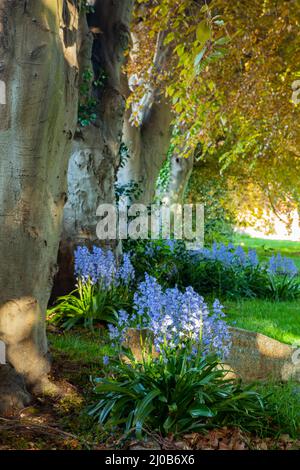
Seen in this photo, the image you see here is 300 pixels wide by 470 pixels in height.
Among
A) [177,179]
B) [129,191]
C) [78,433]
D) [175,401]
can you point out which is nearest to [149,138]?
[129,191]

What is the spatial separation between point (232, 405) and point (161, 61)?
9942mm

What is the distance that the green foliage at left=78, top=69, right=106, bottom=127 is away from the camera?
6840 millimetres

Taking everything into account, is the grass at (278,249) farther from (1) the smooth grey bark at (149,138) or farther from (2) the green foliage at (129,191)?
(2) the green foliage at (129,191)

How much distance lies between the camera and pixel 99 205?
7246 mm

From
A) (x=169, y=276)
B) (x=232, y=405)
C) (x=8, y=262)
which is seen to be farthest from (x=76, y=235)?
(x=232, y=405)

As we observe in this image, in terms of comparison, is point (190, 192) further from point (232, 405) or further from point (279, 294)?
point (232, 405)

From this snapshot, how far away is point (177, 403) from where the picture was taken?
323 centimetres

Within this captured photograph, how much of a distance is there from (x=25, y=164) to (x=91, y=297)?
317cm

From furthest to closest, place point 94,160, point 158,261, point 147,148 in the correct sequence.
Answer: point 147,148 → point 158,261 → point 94,160

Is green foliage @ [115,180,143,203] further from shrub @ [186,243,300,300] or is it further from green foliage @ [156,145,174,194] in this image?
green foliage @ [156,145,174,194]

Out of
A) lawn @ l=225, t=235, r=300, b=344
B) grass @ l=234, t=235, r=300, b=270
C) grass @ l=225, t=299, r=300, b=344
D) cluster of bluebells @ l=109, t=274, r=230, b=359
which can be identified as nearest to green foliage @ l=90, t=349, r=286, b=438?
cluster of bluebells @ l=109, t=274, r=230, b=359

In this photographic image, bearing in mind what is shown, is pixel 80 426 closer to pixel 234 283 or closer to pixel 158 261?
pixel 158 261

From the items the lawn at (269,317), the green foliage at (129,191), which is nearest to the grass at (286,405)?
the lawn at (269,317)

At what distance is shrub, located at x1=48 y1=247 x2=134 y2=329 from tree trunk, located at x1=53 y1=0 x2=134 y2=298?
1.15ft
